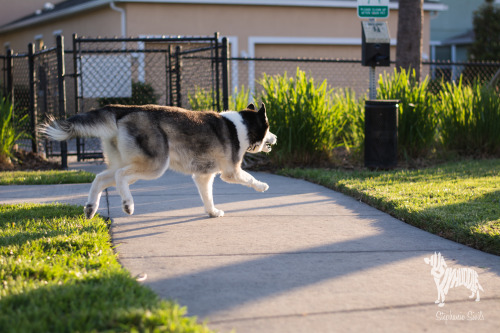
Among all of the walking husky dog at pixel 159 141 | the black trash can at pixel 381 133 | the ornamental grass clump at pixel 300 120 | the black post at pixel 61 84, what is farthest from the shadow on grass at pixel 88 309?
the black post at pixel 61 84

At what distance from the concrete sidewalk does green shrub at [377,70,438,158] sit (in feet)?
11.0

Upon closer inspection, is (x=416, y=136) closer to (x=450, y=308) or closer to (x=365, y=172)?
(x=365, y=172)

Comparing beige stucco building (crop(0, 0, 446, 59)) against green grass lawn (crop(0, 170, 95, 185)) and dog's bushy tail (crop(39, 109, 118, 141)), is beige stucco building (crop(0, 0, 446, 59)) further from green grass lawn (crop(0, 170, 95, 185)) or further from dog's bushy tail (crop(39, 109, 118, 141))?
dog's bushy tail (crop(39, 109, 118, 141))

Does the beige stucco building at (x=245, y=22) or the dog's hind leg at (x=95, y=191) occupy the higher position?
the beige stucco building at (x=245, y=22)

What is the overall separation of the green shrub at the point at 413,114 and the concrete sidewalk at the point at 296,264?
336cm

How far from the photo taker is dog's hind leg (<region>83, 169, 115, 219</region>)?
5.69 m

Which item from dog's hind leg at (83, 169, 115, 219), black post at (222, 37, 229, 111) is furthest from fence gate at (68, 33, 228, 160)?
dog's hind leg at (83, 169, 115, 219)

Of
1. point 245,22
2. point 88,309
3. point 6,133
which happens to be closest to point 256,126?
point 88,309

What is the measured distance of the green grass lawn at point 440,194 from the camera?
5.57m

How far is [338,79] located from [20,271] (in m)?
18.9

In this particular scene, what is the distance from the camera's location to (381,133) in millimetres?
9438

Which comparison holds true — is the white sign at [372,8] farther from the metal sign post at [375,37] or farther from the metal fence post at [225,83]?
the metal fence post at [225,83]

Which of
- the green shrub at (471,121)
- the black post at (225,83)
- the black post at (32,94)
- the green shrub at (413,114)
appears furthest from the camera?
the black post at (32,94)

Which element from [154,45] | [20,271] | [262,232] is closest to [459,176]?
[262,232]
